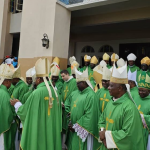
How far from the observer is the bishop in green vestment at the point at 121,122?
9.25ft

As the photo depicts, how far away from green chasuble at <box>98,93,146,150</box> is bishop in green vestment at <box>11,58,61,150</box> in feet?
4.38

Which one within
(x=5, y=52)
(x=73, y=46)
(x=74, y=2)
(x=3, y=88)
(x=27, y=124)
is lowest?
(x=27, y=124)

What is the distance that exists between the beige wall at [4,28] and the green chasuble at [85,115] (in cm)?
967

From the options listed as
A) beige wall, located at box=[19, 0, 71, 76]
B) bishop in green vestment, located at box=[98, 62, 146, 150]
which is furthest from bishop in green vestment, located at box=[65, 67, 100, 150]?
beige wall, located at box=[19, 0, 71, 76]

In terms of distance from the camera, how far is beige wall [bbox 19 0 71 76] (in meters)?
8.92

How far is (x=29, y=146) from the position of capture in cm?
375

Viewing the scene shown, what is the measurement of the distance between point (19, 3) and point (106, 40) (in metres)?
6.10

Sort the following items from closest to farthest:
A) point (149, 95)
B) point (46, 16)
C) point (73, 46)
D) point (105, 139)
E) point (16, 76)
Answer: point (105, 139) → point (149, 95) → point (16, 76) → point (46, 16) → point (73, 46)

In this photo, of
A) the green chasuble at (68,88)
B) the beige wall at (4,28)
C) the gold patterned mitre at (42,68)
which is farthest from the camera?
the beige wall at (4,28)

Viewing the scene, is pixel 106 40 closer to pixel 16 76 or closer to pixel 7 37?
pixel 7 37

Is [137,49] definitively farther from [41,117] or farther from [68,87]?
[41,117]

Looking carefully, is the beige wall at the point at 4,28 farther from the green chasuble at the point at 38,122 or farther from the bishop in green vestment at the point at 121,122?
the bishop in green vestment at the point at 121,122

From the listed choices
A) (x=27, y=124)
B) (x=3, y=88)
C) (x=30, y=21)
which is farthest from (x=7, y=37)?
(x=27, y=124)

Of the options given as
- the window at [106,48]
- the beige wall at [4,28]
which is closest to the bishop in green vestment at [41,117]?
the beige wall at [4,28]
